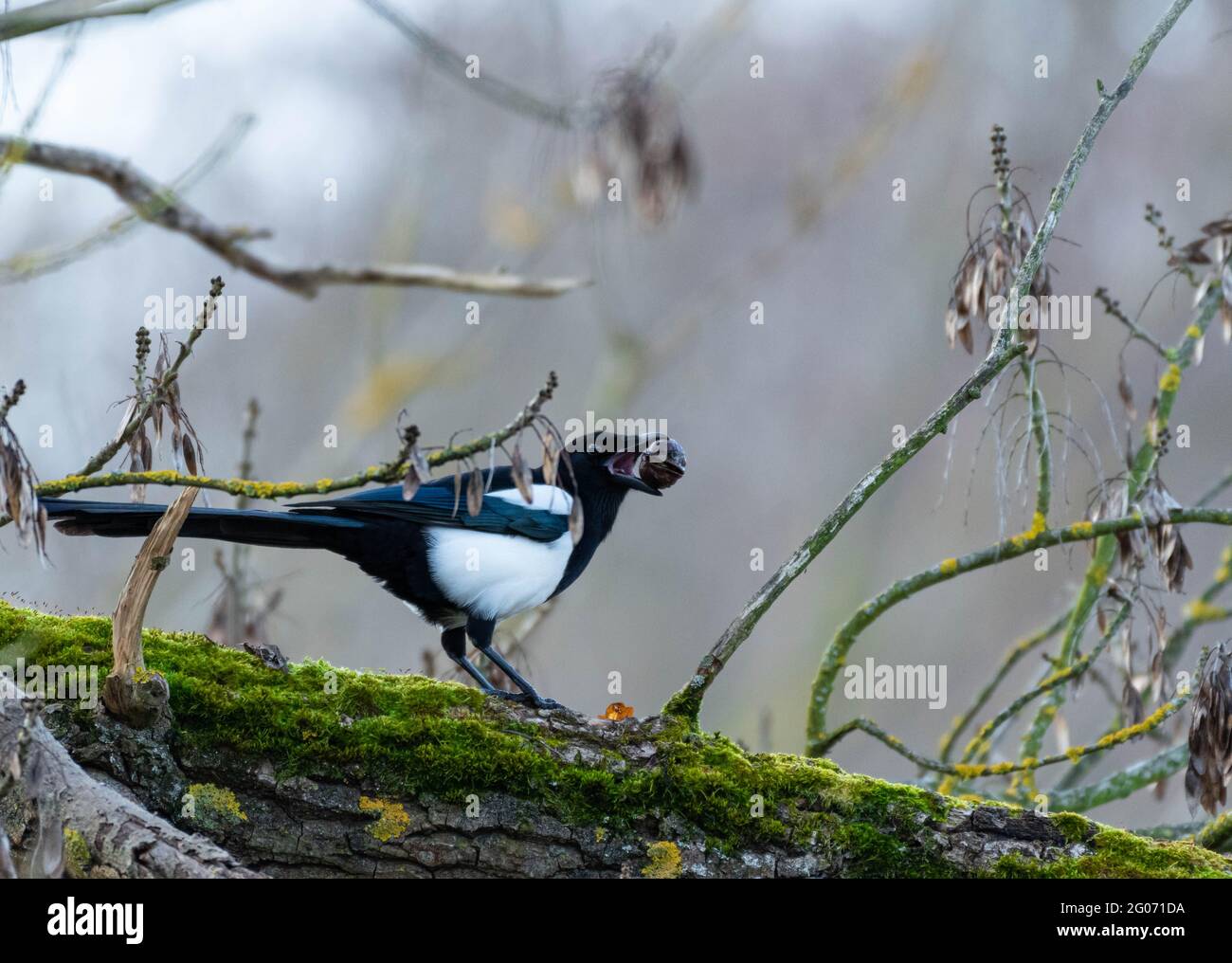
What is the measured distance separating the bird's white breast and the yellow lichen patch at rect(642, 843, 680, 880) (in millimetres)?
1522

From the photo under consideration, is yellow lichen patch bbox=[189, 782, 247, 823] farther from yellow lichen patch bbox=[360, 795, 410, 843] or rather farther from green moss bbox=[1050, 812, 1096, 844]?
green moss bbox=[1050, 812, 1096, 844]

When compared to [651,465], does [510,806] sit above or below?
below

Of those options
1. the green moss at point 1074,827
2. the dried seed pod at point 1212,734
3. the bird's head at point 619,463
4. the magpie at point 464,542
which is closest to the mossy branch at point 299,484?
the magpie at point 464,542

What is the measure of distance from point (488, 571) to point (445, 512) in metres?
0.23

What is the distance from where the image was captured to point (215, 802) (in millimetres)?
2457

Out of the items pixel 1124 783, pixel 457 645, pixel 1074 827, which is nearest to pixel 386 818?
pixel 1074 827

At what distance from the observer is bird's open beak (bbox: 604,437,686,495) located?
3.92 metres

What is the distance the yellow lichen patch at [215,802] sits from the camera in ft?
8.03

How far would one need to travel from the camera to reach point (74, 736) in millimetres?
2465

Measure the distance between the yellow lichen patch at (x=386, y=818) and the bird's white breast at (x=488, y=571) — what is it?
4.70 ft

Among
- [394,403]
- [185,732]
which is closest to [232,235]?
[185,732]

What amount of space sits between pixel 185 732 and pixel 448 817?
56cm

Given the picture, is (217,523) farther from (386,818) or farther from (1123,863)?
(1123,863)

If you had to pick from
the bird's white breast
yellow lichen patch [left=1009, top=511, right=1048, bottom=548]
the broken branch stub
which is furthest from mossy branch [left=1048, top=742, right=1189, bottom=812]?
the broken branch stub
